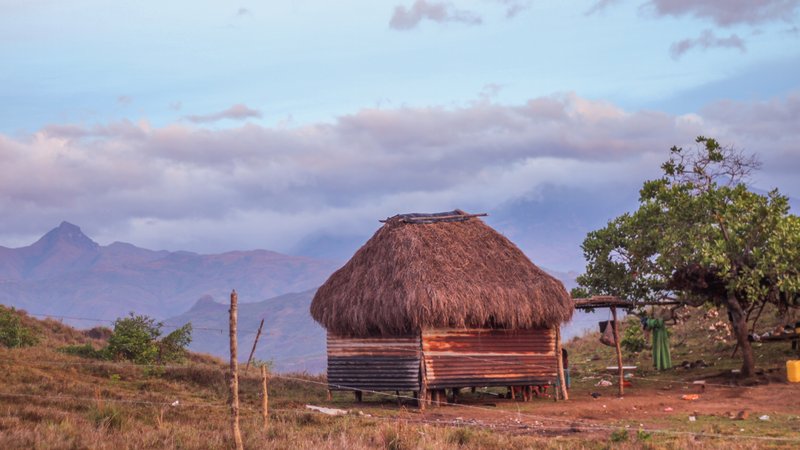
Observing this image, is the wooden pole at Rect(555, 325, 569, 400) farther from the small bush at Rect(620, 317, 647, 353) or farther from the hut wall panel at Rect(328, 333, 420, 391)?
the small bush at Rect(620, 317, 647, 353)

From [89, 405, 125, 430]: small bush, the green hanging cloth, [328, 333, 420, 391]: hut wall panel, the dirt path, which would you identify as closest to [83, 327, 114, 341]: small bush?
[328, 333, 420, 391]: hut wall panel

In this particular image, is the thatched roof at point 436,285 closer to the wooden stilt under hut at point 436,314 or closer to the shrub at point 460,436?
the wooden stilt under hut at point 436,314

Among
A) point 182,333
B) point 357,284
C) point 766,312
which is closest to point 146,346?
point 182,333

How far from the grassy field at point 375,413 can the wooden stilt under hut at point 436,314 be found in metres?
0.88

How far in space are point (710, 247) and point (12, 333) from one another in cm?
2331

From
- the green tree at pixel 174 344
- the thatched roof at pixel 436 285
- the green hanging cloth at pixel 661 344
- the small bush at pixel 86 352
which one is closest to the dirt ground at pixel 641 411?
the green hanging cloth at pixel 661 344

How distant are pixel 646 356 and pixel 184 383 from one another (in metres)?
17.7

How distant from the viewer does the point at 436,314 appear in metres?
21.6

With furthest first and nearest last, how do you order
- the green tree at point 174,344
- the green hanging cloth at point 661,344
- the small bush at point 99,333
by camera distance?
the small bush at point 99,333 < the green tree at point 174,344 < the green hanging cloth at point 661,344

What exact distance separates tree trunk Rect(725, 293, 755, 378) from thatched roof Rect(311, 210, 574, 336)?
495 cm

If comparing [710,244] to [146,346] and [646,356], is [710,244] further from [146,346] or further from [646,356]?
[146,346]

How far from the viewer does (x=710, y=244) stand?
24359 mm

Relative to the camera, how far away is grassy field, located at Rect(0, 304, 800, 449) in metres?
14.8

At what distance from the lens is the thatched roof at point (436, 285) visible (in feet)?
71.8
